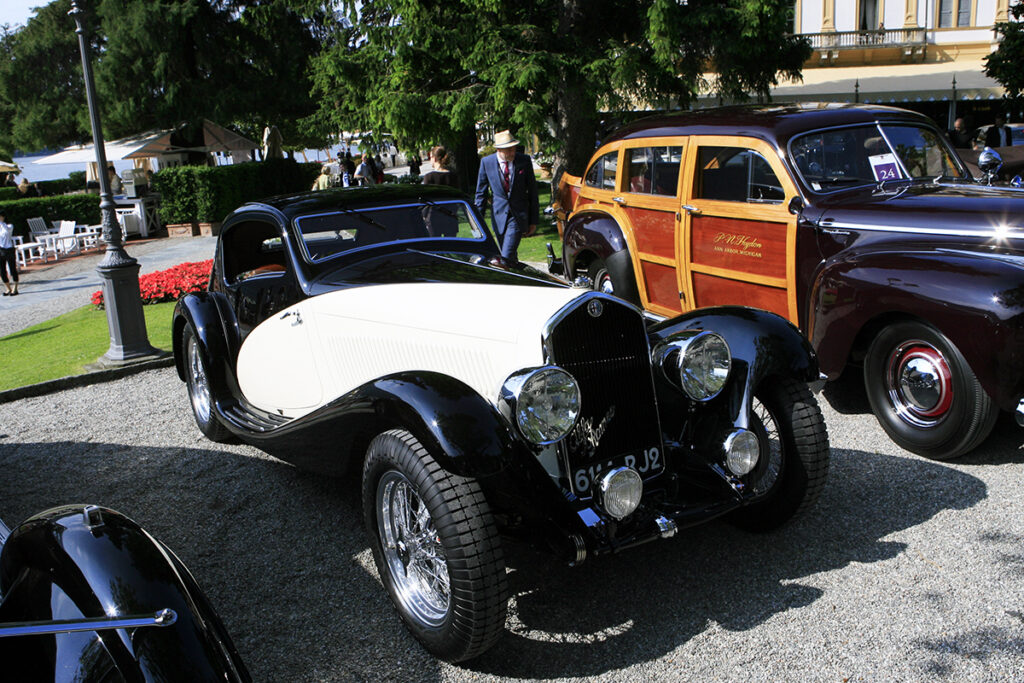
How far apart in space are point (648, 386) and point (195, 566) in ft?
7.69

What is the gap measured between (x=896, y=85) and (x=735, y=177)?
75.1 ft

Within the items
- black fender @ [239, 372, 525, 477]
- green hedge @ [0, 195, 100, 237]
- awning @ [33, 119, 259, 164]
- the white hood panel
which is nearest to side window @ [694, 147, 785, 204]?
the white hood panel

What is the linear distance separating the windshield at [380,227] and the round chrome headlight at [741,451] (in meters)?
2.34

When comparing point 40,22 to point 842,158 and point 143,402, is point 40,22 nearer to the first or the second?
point 143,402

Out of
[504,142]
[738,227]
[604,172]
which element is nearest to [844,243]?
[738,227]

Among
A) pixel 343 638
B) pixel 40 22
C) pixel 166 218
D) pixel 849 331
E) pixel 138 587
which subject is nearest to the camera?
pixel 138 587

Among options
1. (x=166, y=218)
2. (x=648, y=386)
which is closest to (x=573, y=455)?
(x=648, y=386)

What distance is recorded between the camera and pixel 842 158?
5.87 metres

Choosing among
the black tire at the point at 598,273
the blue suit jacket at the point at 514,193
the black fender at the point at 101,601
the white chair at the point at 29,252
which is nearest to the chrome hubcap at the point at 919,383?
the black tire at the point at 598,273

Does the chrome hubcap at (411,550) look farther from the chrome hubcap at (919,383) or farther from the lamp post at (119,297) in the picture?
the lamp post at (119,297)

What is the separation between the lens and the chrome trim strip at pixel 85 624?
1855 mm

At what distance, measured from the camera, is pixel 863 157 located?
586cm

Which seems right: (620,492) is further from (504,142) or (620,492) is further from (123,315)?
(123,315)

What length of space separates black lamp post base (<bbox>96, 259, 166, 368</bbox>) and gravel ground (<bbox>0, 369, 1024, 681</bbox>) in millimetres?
2778
